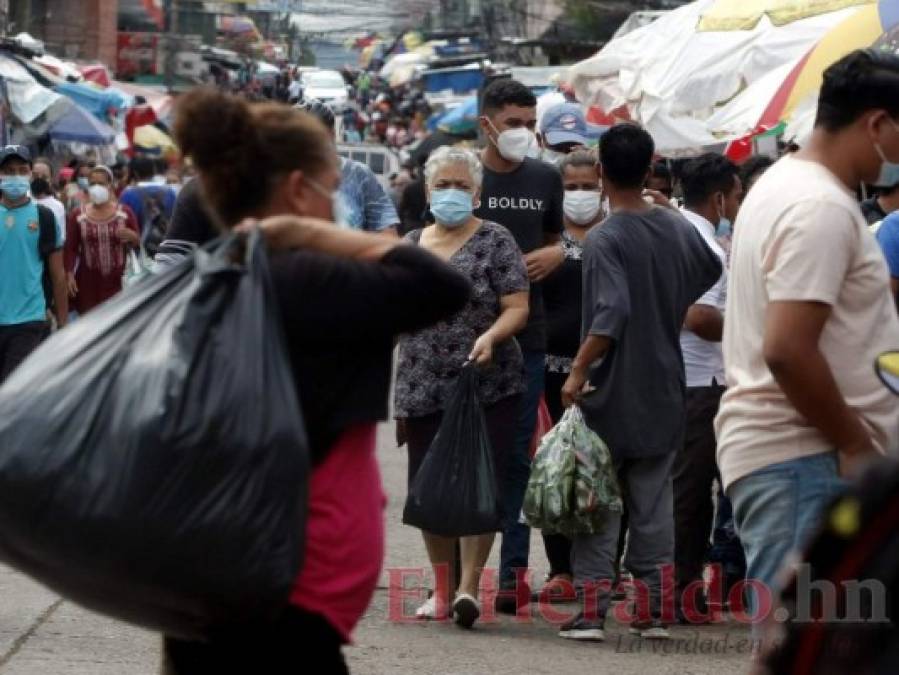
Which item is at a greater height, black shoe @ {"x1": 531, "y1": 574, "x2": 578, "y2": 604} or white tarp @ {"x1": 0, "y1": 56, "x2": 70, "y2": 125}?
black shoe @ {"x1": 531, "y1": 574, "x2": 578, "y2": 604}

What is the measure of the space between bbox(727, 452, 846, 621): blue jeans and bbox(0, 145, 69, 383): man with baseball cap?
7340 millimetres

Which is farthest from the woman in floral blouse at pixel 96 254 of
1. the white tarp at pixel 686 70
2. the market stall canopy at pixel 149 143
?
the market stall canopy at pixel 149 143

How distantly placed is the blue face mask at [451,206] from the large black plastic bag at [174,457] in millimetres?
4241

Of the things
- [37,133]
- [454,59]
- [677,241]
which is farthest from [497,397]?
[454,59]

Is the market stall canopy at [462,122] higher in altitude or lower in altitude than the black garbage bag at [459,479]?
lower

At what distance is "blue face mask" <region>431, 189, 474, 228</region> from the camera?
7715 mm

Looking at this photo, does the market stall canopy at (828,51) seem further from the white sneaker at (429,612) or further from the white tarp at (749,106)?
the white sneaker at (429,612)

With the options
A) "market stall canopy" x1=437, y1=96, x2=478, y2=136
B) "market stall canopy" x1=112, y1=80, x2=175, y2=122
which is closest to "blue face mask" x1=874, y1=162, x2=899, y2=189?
"market stall canopy" x1=437, y1=96, x2=478, y2=136

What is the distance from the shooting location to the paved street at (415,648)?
6.99 m

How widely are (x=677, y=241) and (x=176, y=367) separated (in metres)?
4.33

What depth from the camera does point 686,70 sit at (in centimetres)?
1456

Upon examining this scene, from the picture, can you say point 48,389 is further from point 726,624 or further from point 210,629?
point 726,624

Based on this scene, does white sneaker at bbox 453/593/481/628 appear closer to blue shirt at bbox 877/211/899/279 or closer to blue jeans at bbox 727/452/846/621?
blue shirt at bbox 877/211/899/279

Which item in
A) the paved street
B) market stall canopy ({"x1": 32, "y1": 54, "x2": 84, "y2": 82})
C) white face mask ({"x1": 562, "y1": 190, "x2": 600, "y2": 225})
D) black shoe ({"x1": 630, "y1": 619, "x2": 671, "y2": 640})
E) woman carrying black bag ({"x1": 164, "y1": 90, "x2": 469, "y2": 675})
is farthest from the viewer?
market stall canopy ({"x1": 32, "y1": 54, "x2": 84, "y2": 82})
